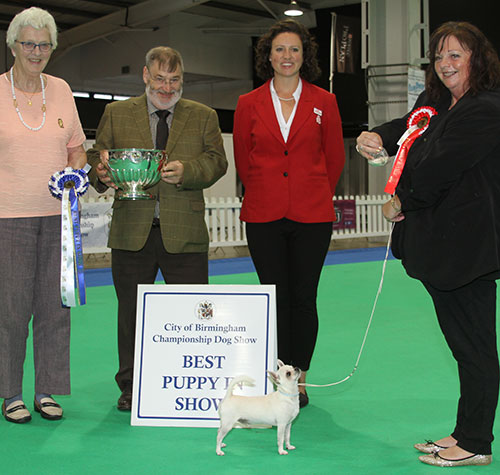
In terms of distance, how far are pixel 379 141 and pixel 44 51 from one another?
1.27 metres

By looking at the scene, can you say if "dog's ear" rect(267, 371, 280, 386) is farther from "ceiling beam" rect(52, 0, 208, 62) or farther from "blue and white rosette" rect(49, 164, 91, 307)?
"ceiling beam" rect(52, 0, 208, 62)

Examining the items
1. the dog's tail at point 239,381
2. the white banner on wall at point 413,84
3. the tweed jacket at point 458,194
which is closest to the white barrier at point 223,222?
the white banner on wall at point 413,84

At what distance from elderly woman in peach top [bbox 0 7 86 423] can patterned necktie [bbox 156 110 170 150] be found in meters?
0.31

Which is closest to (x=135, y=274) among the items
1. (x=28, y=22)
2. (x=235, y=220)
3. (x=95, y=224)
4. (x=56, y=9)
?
(x=28, y=22)

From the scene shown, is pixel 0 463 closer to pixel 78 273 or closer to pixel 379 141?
pixel 78 273

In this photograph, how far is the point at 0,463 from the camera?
2.09 meters

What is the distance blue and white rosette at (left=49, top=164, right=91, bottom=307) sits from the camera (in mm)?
Result: 2432

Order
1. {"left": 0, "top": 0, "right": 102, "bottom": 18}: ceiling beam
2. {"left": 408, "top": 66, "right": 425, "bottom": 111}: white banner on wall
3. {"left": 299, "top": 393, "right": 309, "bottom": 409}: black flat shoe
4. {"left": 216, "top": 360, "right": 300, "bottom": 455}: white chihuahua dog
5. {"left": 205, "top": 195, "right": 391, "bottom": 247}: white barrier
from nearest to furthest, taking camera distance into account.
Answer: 1. {"left": 216, "top": 360, "right": 300, "bottom": 455}: white chihuahua dog
2. {"left": 299, "top": 393, "right": 309, "bottom": 409}: black flat shoe
3. {"left": 205, "top": 195, "right": 391, "bottom": 247}: white barrier
4. {"left": 408, "top": 66, "right": 425, "bottom": 111}: white banner on wall
5. {"left": 0, "top": 0, "right": 102, "bottom": 18}: ceiling beam

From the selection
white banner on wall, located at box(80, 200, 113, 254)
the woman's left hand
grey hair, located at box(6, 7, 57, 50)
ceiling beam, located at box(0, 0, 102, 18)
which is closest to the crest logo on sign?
the woman's left hand

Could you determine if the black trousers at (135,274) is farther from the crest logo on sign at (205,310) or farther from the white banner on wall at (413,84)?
the white banner on wall at (413,84)

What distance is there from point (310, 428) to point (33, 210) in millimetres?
1323

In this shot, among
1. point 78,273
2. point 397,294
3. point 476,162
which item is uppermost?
point 476,162

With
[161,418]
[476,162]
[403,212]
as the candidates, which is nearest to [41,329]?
[161,418]

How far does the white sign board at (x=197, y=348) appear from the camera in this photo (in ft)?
7.98
